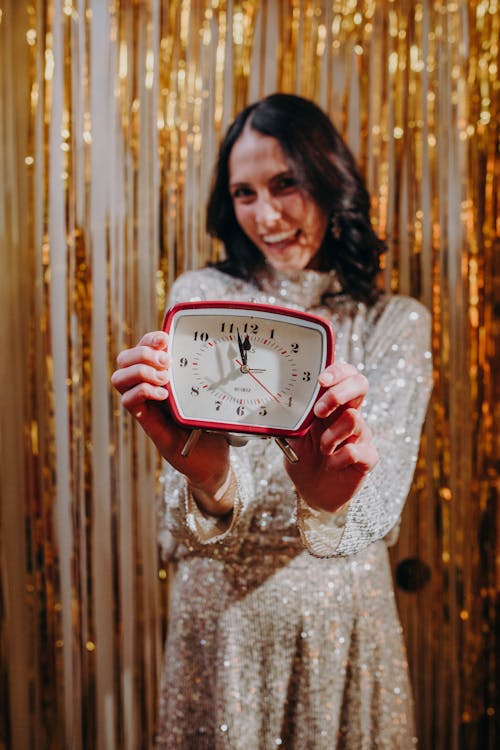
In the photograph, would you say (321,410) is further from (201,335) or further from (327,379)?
(201,335)

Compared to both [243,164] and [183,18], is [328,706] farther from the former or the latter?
[183,18]

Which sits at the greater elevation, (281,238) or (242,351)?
(281,238)

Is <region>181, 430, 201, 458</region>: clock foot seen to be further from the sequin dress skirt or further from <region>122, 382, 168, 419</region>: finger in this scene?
the sequin dress skirt

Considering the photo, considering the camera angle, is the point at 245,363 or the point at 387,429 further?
the point at 387,429

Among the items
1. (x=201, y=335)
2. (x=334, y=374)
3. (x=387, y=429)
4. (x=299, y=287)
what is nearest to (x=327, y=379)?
(x=334, y=374)

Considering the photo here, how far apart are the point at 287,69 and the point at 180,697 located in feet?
3.59

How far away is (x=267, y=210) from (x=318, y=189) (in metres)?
0.09

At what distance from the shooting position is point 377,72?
1.25 meters

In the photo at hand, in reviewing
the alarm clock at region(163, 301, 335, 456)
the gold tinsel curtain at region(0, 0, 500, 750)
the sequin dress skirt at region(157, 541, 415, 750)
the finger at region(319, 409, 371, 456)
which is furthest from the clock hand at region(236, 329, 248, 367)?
the gold tinsel curtain at region(0, 0, 500, 750)

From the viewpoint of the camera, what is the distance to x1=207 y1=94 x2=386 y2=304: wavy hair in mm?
918

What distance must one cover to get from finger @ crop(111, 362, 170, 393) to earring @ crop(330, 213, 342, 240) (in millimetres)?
469

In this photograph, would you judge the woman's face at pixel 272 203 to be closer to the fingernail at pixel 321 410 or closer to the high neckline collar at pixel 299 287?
the high neckline collar at pixel 299 287

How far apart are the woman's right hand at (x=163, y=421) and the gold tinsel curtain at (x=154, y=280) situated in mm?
569

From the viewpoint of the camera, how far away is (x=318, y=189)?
3.06 feet
